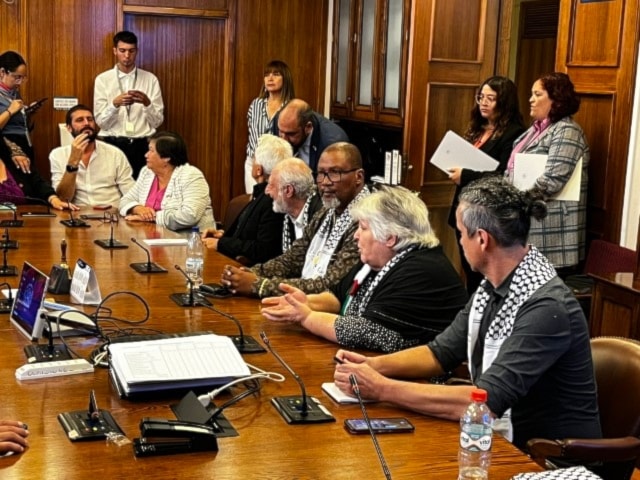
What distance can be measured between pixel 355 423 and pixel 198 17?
242 inches

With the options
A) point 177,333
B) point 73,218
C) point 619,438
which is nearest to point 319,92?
point 73,218

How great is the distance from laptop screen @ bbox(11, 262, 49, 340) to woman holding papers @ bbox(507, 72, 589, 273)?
2707 mm

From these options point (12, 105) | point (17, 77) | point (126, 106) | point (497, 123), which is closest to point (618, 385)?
point (497, 123)

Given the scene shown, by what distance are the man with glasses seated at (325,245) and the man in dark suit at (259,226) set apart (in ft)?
1.44

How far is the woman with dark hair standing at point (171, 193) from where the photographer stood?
16.9 feet

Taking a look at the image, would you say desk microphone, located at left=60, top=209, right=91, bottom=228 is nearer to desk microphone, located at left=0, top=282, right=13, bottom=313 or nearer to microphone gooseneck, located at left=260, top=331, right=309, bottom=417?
desk microphone, located at left=0, top=282, right=13, bottom=313

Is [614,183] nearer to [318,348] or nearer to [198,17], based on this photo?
[318,348]

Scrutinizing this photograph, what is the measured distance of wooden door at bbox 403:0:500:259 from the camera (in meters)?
5.92

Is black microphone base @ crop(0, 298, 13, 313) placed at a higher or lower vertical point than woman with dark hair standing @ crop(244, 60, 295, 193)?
lower

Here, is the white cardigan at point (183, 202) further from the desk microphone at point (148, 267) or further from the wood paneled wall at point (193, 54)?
the wood paneled wall at point (193, 54)

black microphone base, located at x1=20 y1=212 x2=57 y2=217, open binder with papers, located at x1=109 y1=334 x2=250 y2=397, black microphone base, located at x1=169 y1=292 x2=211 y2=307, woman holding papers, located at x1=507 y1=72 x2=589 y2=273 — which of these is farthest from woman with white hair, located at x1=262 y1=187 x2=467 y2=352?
black microphone base, located at x1=20 y1=212 x2=57 y2=217

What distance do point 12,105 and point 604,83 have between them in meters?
3.94

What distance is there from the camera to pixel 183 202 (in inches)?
205

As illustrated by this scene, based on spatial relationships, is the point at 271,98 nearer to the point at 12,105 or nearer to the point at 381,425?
the point at 12,105
